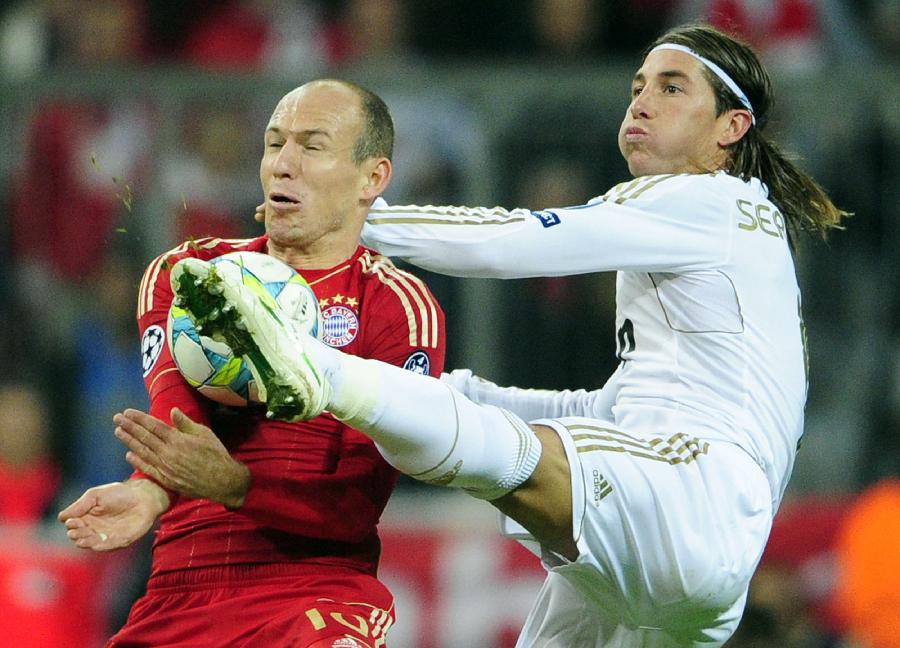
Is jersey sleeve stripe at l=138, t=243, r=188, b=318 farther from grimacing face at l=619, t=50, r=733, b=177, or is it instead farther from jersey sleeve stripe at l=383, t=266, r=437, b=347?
grimacing face at l=619, t=50, r=733, b=177

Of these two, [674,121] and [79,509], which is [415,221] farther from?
[79,509]

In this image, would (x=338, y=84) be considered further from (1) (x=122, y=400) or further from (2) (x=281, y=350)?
(1) (x=122, y=400)

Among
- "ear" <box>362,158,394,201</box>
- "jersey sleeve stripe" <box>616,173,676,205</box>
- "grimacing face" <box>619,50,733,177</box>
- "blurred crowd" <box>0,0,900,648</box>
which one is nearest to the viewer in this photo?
"ear" <box>362,158,394,201</box>

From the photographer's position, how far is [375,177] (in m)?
4.30

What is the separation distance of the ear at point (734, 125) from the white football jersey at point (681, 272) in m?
0.18

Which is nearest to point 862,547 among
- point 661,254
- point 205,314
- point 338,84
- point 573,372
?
point 573,372

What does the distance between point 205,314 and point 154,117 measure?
4.83 metres

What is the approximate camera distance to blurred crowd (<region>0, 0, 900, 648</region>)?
7.31m

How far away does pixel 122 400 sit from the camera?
7.77 metres

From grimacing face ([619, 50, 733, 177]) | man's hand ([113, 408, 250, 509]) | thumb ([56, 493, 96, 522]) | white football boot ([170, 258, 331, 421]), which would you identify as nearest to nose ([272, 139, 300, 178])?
white football boot ([170, 258, 331, 421])

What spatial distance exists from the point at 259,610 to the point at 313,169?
1169 millimetres

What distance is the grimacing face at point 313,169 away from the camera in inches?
162

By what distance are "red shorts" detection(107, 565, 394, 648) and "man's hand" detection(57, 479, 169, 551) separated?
285 mm

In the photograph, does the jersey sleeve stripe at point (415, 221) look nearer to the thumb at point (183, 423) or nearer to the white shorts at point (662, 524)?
the white shorts at point (662, 524)
